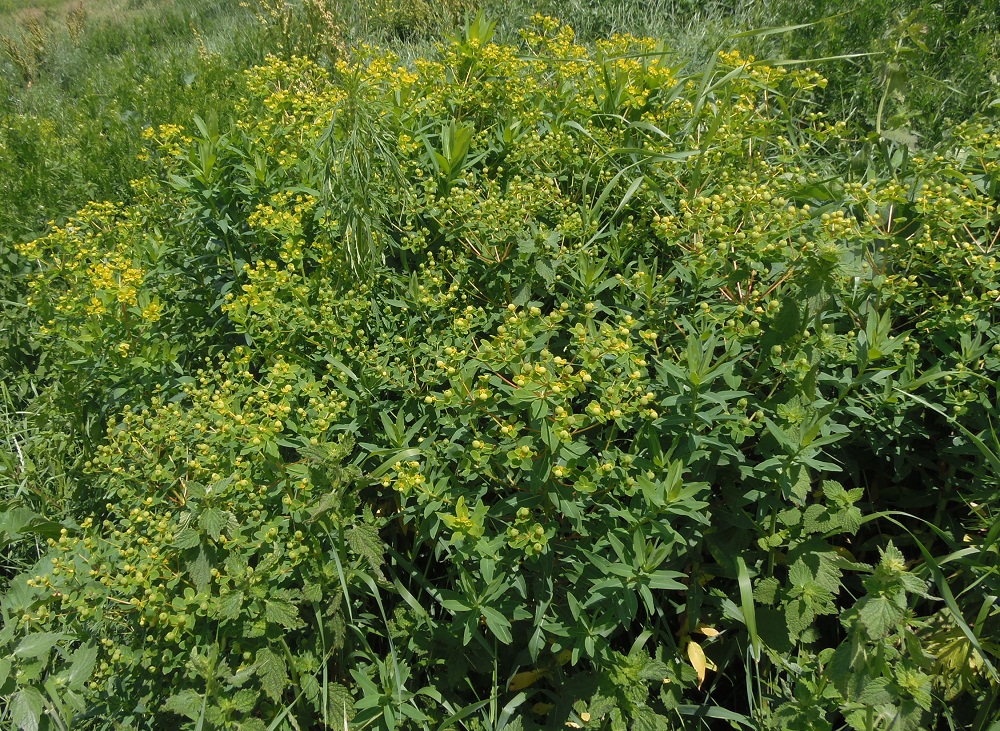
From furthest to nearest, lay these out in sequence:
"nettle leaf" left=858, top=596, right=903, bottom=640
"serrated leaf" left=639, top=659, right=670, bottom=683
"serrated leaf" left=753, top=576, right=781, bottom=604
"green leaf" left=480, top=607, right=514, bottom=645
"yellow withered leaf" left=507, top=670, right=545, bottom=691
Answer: "yellow withered leaf" left=507, top=670, right=545, bottom=691
"serrated leaf" left=753, top=576, right=781, bottom=604
"serrated leaf" left=639, top=659, right=670, bottom=683
"green leaf" left=480, top=607, right=514, bottom=645
"nettle leaf" left=858, top=596, right=903, bottom=640

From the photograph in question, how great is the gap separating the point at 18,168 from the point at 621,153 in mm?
3974

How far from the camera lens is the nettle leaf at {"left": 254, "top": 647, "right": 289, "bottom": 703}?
2.05m

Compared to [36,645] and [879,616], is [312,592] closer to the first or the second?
[36,645]

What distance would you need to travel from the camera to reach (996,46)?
411 cm

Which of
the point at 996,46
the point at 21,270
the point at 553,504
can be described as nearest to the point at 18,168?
the point at 21,270

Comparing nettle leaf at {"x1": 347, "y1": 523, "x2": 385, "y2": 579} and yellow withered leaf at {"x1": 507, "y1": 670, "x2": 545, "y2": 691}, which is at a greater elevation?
nettle leaf at {"x1": 347, "y1": 523, "x2": 385, "y2": 579}

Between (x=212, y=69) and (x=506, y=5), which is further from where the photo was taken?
(x=506, y=5)

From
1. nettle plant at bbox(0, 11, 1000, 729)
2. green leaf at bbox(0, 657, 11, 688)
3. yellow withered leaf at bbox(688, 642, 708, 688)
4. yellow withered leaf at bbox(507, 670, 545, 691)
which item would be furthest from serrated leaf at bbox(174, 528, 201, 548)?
yellow withered leaf at bbox(688, 642, 708, 688)

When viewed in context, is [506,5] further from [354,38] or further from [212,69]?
[212,69]

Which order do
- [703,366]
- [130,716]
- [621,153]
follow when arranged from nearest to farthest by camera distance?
1. [703,366]
2. [130,716]
3. [621,153]

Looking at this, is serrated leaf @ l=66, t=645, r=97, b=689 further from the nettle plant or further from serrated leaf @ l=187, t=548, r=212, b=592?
serrated leaf @ l=187, t=548, r=212, b=592

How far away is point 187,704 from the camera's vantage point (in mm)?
2035

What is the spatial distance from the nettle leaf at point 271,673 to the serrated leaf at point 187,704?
17 centimetres

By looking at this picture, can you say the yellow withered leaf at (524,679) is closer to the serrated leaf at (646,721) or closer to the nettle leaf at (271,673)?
the serrated leaf at (646,721)
